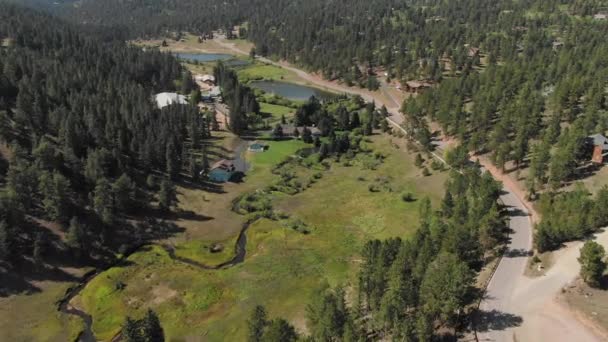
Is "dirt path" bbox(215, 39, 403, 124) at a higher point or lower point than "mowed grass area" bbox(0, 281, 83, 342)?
higher

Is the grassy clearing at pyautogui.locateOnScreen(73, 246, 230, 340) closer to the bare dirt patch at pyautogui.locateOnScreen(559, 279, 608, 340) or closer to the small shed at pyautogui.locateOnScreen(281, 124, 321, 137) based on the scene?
the bare dirt patch at pyautogui.locateOnScreen(559, 279, 608, 340)

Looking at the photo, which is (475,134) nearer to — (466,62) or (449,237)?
(449,237)

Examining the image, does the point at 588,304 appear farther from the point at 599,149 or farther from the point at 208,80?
the point at 208,80

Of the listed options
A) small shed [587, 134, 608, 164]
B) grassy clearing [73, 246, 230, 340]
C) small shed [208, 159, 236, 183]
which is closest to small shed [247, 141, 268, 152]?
small shed [208, 159, 236, 183]

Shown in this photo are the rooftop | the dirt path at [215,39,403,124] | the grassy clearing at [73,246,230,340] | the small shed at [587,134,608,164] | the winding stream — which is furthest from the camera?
the dirt path at [215,39,403,124]

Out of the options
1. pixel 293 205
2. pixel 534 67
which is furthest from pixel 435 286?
pixel 534 67

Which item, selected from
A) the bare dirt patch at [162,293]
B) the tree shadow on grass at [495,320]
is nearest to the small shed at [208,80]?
the bare dirt patch at [162,293]

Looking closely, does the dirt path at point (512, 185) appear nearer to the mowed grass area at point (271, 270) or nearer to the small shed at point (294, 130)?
the mowed grass area at point (271, 270)

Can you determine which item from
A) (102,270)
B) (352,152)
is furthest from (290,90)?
(102,270)
